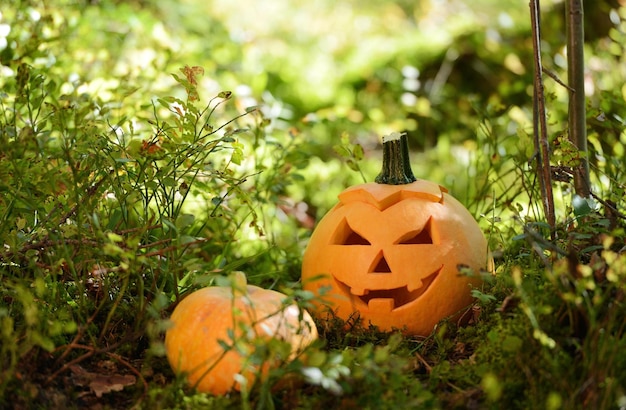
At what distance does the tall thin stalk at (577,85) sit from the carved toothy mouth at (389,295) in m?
0.62

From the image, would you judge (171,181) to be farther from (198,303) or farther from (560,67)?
(560,67)

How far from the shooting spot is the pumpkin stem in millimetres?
2193

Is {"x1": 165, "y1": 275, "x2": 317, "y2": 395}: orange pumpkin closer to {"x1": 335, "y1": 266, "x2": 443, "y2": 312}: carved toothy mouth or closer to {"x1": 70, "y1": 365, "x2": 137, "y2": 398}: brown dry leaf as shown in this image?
{"x1": 70, "y1": 365, "x2": 137, "y2": 398}: brown dry leaf

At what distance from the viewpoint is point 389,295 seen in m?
2.14

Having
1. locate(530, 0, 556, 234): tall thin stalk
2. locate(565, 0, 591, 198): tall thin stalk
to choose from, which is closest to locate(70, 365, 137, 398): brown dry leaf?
locate(530, 0, 556, 234): tall thin stalk

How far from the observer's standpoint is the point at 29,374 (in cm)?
160

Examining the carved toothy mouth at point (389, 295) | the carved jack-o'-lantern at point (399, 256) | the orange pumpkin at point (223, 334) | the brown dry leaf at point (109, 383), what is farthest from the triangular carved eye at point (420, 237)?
the brown dry leaf at point (109, 383)

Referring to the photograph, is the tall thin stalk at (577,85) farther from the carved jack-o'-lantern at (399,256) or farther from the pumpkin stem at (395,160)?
the pumpkin stem at (395,160)

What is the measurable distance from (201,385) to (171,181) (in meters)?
0.55

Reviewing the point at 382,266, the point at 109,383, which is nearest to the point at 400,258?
the point at 382,266

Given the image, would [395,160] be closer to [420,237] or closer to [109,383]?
[420,237]

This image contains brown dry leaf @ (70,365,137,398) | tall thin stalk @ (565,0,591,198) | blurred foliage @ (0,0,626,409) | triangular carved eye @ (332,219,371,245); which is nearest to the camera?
blurred foliage @ (0,0,626,409)

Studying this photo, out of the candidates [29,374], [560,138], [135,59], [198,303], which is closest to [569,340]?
[560,138]

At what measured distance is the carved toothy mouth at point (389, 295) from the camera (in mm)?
2049
